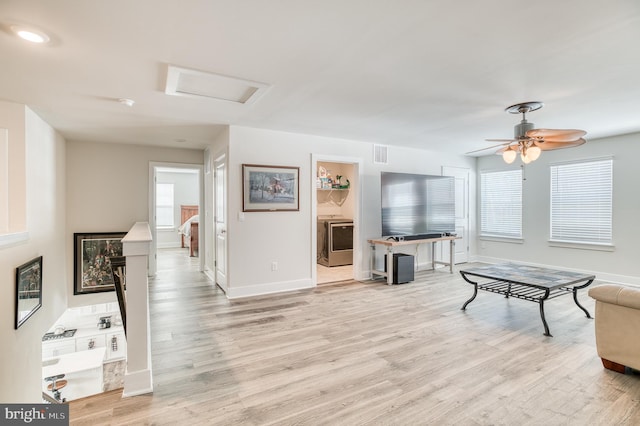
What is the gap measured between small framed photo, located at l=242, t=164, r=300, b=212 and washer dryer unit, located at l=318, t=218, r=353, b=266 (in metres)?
2.04

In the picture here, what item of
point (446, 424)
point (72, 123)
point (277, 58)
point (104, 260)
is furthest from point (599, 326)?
point (104, 260)

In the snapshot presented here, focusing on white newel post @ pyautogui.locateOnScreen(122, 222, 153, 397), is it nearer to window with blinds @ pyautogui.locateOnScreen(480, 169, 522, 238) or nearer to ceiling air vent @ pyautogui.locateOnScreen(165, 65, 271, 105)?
ceiling air vent @ pyautogui.locateOnScreen(165, 65, 271, 105)

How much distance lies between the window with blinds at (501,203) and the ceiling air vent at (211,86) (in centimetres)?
569

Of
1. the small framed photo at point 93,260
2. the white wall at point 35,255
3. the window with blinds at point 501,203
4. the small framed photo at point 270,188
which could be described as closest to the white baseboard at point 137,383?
the white wall at point 35,255

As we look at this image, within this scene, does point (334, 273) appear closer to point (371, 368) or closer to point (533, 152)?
point (371, 368)

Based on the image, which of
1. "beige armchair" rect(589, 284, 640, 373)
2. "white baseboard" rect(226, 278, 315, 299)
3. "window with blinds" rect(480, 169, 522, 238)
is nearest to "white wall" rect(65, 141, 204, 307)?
"white baseboard" rect(226, 278, 315, 299)

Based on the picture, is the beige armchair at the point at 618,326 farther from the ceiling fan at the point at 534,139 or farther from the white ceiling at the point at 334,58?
the white ceiling at the point at 334,58

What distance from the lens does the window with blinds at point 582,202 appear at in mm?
5211

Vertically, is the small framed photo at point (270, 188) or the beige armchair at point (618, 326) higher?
the small framed photo at point (270, 188)

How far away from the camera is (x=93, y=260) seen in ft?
17.2

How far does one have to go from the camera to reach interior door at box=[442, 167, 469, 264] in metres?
6.83

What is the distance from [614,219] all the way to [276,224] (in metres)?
5.43

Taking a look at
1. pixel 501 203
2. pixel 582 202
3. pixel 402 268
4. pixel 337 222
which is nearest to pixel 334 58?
pixel 402 268

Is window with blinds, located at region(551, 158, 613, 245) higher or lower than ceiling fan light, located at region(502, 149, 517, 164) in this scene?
lower
